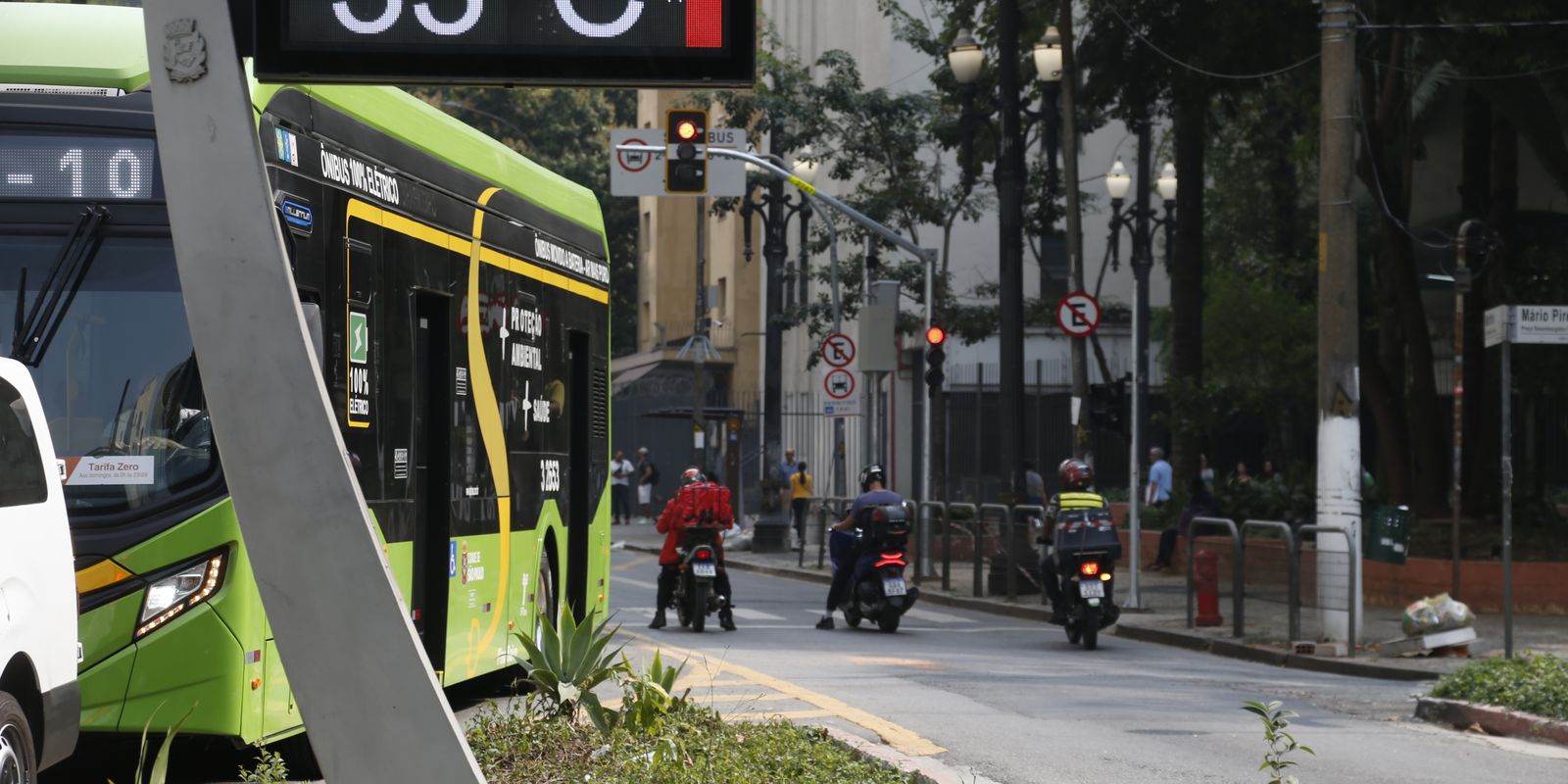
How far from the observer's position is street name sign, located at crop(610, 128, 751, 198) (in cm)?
2669

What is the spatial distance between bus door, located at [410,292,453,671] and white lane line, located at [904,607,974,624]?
12.4 meters

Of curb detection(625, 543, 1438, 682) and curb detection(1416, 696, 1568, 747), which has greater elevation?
curb detection(1416, 696, 1568, 747)

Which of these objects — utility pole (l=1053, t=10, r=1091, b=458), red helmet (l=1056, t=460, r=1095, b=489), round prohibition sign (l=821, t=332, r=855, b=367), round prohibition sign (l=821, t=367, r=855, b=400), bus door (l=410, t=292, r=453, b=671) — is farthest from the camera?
round prohibition sign (l=821, t=332, r=855, b=367)

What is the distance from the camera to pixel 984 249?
48031mm

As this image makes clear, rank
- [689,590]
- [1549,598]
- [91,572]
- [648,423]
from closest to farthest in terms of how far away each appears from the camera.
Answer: [91,572], [689,590], [1549,598], [648,423]

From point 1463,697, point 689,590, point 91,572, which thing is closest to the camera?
point 91,572

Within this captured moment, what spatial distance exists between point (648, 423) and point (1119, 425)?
116ft

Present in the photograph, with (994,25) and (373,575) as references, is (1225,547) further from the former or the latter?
(373,575)

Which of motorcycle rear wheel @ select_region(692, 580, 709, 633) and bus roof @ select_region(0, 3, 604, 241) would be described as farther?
motorcycle rear wheel @ select_region(692, 580, 709, 633)

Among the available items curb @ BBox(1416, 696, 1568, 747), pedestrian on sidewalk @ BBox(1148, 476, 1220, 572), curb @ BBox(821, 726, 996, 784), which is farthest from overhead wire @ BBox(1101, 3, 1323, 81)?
curb @ BBox(821, 726, 996, 784)

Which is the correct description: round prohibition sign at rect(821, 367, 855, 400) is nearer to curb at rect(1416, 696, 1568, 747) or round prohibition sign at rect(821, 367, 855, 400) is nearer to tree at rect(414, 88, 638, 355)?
curb at rect(1416, 696, 1568, 747)

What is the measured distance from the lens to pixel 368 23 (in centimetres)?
534

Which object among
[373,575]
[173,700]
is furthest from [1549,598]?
[373,575]

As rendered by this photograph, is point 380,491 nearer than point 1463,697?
Yes
